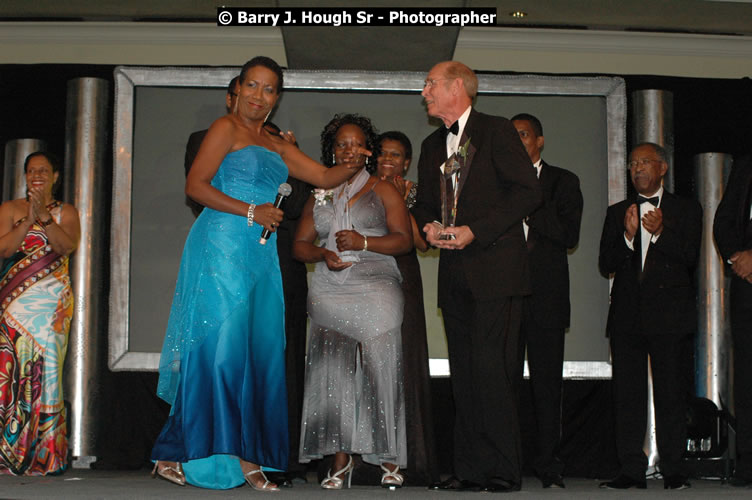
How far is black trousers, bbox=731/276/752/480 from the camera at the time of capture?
173 inches

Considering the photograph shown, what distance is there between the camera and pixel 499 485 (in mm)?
3664

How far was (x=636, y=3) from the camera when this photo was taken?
684cm

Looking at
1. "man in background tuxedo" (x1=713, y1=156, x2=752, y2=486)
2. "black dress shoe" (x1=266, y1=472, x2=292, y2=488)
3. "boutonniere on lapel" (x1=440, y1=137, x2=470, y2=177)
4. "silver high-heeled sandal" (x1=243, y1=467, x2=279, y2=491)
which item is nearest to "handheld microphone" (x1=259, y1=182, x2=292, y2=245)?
"boutonniere on lapel" (x1=440, y1=137, x2=470, y2=177)

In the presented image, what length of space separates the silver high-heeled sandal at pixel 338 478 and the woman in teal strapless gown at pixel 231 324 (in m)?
0.39

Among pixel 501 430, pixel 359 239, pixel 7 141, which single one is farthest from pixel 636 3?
pixel 7 141

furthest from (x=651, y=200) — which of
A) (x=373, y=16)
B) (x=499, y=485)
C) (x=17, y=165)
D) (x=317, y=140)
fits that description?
(x=17, y=165)

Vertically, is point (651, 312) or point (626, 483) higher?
point (651, 312)

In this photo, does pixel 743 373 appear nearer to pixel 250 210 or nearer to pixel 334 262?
pixel 334 262

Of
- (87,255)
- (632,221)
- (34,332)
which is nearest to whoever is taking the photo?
(632,221)

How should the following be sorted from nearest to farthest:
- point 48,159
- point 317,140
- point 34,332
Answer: point 34,332 → point 48,159 → point 317,140

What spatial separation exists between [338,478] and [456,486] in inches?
24.9

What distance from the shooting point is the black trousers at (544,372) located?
4770mm

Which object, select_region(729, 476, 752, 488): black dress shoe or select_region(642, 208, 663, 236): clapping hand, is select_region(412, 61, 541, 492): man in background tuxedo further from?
select_region(729, 476, 752, 488): black dress shoe

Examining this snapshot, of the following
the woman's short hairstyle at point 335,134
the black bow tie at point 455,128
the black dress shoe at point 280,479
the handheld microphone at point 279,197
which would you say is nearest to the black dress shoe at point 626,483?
the black dress shoe at point 280,479
